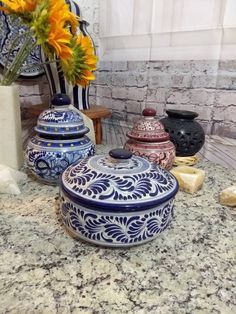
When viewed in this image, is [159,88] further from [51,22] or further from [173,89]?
[51,22]

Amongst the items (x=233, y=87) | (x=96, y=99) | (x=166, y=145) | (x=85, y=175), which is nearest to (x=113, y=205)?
(x=85, y=175)

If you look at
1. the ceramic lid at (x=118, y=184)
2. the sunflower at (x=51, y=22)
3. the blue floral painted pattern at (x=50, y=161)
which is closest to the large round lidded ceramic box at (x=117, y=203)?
the ceramic lid at (x=118, y=184)

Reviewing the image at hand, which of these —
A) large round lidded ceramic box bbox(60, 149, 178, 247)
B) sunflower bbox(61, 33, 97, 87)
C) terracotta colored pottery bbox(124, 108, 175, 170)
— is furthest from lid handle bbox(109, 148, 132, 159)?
sunflower bbox(61, 33, 97, 87)

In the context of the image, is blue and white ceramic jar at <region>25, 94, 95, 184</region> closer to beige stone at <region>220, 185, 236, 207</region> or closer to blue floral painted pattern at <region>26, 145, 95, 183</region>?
blue floral painted pattern at <region>26, 145, 95, 183</region>

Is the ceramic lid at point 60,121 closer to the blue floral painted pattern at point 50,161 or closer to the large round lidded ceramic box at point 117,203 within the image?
the blue floral painted pattern at point 50,161

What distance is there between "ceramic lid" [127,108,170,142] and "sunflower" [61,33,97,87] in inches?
7.8

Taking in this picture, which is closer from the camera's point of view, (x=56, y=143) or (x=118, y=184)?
(x=118, y=184)

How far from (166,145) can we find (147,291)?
0.41 metres

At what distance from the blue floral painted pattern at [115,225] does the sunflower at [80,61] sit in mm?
401

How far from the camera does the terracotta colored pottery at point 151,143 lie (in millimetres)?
668

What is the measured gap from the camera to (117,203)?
0.38 meters

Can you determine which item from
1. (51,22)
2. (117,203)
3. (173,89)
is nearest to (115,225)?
(117,203)

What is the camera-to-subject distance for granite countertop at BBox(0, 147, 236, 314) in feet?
1.07

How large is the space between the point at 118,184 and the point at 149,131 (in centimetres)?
30
